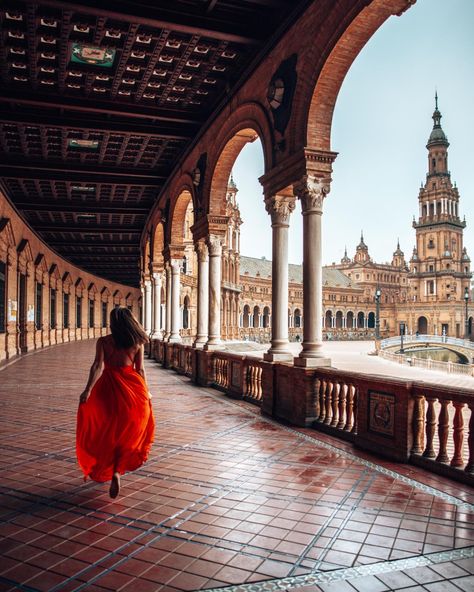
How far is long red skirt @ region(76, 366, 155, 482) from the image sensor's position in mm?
4324

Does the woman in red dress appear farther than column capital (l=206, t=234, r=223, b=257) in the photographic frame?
No

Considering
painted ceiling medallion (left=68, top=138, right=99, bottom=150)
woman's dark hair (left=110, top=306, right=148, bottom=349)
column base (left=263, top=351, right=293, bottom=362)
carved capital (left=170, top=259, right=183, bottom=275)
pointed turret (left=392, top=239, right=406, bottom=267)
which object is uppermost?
pointed turret (left=392, top=239, right=406, bottom=267)

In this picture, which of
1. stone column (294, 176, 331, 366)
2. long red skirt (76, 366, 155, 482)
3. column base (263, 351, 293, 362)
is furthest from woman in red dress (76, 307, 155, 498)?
column base (263, 351, 293, 362)

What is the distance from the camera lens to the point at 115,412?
14.1ft

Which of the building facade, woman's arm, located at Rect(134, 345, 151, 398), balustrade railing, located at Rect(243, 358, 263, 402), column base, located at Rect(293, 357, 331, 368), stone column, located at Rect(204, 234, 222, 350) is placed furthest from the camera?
the building facade

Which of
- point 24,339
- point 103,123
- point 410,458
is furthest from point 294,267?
point 410,458

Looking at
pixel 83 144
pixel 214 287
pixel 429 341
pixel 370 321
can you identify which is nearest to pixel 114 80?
pixel 83 144

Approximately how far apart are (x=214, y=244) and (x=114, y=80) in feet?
14.2

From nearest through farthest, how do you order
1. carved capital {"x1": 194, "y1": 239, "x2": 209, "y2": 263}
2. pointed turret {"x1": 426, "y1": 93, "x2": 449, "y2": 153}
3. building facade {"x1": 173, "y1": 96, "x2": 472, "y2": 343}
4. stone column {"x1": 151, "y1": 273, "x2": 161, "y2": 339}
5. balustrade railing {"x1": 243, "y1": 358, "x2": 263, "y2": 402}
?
balustrade railing {"x1": 243, "y1": 358, "x2": 263, "y2": 402} → carved capital {"x1": 194, "y1": 239, "x2": 209, "y2": 263} → stone column {"x1": 151, "y1": 273, "x2": 161, "y2": 339} → building facade {"x1": 173, "y1": 96, "x2": 472, "y2": 343} → pointed turret {"x1": 426, "y1": 93, "x2": 449, "y2": 153}

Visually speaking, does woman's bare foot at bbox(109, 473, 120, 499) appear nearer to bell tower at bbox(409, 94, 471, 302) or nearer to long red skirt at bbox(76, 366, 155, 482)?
long red skirt at bbox(76, 366, 155, 482)

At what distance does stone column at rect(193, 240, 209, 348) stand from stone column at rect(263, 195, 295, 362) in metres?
4.51

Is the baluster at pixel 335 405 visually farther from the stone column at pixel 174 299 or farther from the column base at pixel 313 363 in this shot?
the stone column at pixel 174 299

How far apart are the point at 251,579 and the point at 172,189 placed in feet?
50.2

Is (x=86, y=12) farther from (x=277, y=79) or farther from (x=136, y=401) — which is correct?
(x=136, y=401)
